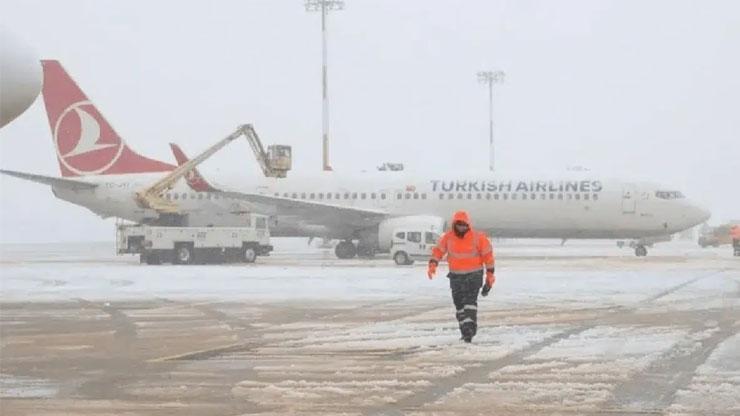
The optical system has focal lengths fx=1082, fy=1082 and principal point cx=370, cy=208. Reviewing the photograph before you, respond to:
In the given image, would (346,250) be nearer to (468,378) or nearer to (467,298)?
(467,298)

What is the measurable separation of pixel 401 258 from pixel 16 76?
34264 millimetres

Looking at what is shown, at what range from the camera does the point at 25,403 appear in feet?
29.0

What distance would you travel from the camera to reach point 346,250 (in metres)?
47.5

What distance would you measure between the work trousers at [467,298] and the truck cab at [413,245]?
25966 millimetres

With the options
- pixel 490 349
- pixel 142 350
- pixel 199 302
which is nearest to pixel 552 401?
pixel 490 349

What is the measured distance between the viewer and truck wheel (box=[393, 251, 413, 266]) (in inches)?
1574

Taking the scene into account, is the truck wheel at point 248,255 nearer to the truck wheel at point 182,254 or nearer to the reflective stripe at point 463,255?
the truck wheel at point 182,254

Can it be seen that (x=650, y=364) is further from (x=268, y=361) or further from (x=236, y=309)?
(x=236, y=309)

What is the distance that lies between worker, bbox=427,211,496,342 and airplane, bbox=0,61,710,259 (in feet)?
93.2

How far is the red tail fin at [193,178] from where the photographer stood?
1759 inches

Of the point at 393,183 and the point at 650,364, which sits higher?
the point at 393,183

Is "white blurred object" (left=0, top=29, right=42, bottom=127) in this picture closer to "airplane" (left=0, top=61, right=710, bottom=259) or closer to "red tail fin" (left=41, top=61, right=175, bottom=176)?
"airplane" (left=0, top=61, right=710, bottom=259)

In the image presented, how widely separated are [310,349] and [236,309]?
6461 millimetres

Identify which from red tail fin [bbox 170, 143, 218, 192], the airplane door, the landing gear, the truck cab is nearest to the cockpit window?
the airplane door
